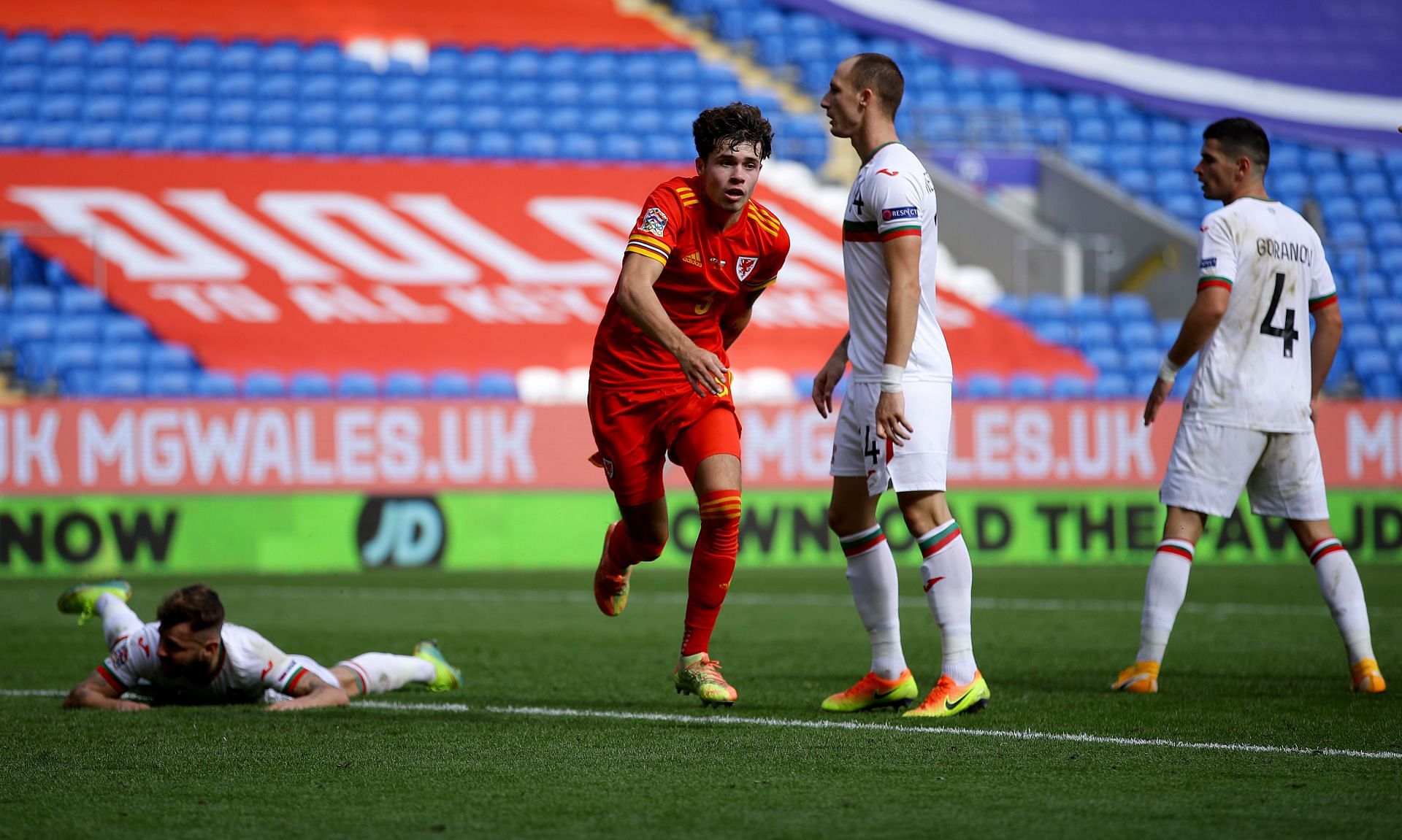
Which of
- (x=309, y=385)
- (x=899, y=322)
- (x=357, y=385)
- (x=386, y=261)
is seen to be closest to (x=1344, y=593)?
(x=899, y=322)

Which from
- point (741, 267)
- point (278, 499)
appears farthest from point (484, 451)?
point (741, 267)

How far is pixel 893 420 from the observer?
5.20 meters

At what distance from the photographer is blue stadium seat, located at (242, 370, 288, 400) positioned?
15852 mm

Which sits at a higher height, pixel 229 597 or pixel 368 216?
pixel 368 216

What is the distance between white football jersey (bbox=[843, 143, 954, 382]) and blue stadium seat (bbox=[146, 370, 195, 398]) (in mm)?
11564

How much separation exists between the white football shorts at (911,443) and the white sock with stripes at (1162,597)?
4.08 ft

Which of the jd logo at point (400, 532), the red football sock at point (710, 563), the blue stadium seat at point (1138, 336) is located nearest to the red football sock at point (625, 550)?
the red football sock at point (710, 563)

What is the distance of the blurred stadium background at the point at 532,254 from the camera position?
46.1 feet

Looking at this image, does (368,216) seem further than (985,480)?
Yes

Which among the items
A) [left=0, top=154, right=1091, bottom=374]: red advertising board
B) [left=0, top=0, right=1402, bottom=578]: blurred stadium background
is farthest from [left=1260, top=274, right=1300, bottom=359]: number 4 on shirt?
[left=0, top=154, right=1091, bottom=374]: red advertising board

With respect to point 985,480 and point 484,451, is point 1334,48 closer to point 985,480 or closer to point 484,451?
point 985,480

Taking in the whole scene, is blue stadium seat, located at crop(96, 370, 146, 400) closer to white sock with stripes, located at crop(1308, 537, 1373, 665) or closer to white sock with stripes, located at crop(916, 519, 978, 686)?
white sock with stripes, located at crop(916, 519, 978, 686)

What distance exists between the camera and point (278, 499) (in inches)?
545

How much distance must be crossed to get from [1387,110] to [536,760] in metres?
23.0
